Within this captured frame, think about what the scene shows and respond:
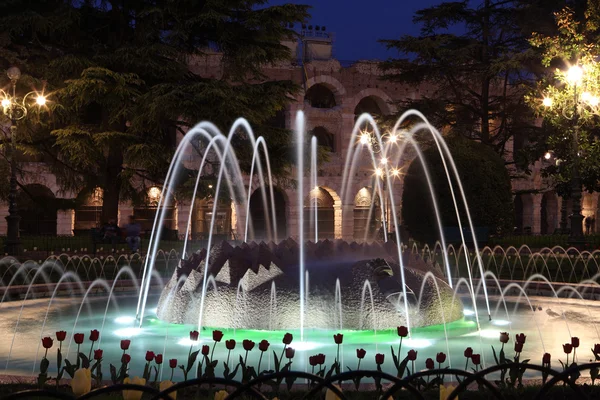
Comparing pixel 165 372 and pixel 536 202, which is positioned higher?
pixel 536 202

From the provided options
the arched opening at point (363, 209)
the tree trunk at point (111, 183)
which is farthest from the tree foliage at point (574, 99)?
the arched opening at point (363, 209)

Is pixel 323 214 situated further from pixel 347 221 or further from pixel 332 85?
pixel 332 85

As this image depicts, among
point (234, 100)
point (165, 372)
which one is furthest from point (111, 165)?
point (165, 372)

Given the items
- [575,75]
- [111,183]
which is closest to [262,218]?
[111,183]

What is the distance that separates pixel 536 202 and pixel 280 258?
32.7 meters

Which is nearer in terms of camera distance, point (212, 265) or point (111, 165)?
point (212, 265)

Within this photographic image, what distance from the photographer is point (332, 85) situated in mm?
35656

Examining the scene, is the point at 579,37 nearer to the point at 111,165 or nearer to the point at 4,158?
→ the point at 111,165

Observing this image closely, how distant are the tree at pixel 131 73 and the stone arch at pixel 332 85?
1465 centimetres

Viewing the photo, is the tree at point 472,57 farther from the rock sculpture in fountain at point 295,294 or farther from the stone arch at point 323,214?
the rock sculpture in fountain at point 295,294

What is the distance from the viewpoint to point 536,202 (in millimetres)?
38344

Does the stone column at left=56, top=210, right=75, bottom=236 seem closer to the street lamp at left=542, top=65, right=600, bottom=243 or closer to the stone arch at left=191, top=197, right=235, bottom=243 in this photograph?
the stone arch at left=191, top=197, right=235, bottom=243

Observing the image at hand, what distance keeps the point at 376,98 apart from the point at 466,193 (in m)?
15.1

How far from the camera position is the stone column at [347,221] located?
3538 centimetres
